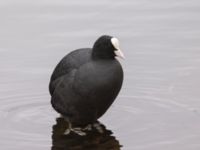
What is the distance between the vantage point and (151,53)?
8375mm

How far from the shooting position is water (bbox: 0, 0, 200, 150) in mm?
6586

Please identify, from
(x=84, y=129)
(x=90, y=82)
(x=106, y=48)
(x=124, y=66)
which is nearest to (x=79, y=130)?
(x=84, y=129)

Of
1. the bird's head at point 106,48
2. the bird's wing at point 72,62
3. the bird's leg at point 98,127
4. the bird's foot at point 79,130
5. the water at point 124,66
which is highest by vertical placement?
the bird's head at point 106,48

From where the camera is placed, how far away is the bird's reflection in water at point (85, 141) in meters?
6.44

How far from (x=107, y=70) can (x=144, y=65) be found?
166 cm

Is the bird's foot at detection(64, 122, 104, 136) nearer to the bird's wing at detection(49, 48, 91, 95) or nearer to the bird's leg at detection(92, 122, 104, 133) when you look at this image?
the bird's leg at detection(92, 122, 104, 133)

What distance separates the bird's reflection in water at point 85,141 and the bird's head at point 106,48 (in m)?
0.73

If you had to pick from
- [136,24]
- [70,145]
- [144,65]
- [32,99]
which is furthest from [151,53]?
[70,145]

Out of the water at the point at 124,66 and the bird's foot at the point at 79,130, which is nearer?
the water at the point at 124,66

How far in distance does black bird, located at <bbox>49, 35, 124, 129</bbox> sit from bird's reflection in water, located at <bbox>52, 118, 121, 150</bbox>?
145 mm

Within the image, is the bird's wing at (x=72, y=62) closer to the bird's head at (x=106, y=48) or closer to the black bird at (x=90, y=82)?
the black bird at (x=90, y=82)

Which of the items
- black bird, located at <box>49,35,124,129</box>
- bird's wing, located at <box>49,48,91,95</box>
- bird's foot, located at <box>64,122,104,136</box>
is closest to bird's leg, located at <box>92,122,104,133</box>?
bird's foot, located at <box>64,122,104,136</box>

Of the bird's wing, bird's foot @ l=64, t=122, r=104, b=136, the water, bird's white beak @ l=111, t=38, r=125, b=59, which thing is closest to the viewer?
bird's white beak @ l=111, t=38, r=125, b=59

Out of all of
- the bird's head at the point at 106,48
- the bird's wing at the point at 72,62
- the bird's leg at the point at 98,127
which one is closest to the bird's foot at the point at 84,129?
the bird's leg at the point at 98,127
